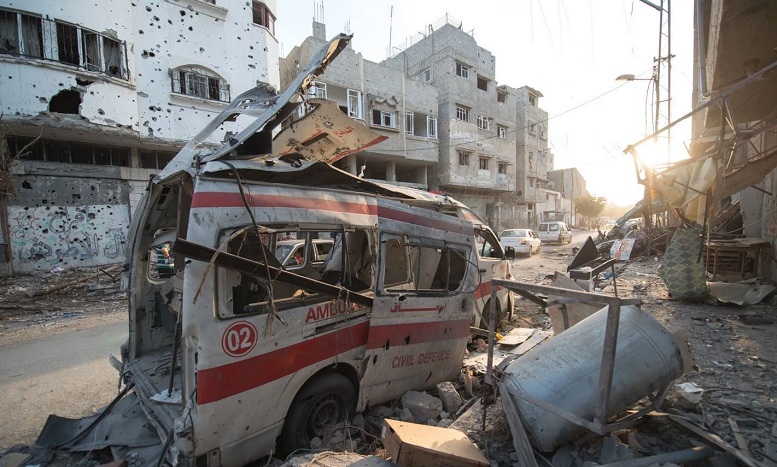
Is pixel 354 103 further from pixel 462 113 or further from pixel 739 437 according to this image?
pixel 739 437

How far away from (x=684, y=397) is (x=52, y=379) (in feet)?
23.4

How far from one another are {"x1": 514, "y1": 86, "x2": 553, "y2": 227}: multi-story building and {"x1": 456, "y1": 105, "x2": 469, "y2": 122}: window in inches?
330

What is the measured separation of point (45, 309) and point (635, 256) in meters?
19.7

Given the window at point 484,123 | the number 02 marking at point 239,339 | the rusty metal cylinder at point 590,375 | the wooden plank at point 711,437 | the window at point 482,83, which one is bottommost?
the wooden plank at point 711,437

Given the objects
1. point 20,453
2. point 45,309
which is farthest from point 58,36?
point 20,453

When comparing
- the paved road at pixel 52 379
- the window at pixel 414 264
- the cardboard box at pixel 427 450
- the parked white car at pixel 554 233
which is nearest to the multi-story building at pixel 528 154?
the parked white car at pixel 554 233

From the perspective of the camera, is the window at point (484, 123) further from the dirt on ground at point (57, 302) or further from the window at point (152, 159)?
the dirt on ground at point (57, 302)

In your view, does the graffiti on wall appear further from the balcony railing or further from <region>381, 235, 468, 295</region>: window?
<region>381, 235, 468, 295</region>: window

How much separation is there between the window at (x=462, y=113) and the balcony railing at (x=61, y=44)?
699 inches

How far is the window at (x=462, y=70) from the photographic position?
23.1 metres

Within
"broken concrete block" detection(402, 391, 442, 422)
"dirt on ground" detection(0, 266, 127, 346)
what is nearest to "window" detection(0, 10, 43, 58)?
"dirt on ground" detection(0, 266, 127, 346)

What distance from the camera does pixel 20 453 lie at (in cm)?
300

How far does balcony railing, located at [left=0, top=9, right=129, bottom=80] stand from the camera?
996cm

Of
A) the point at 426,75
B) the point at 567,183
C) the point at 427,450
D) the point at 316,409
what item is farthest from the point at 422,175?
the point at 567,183
